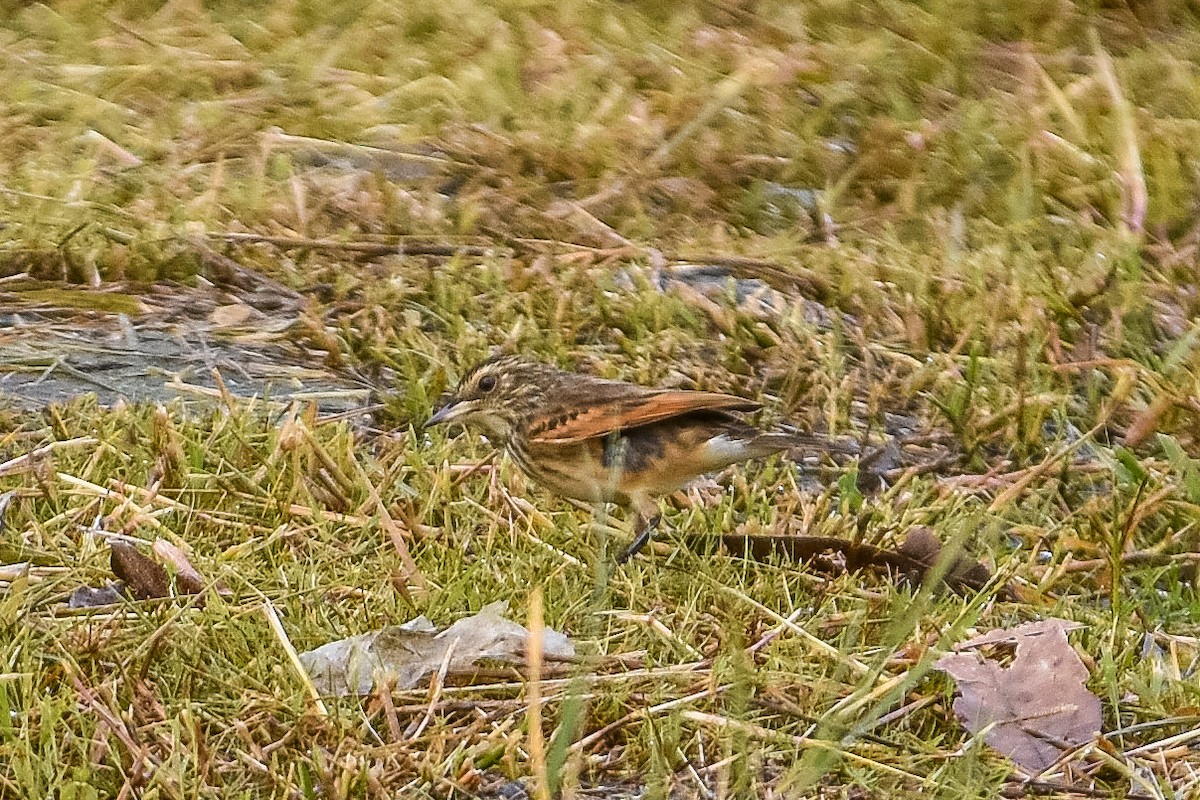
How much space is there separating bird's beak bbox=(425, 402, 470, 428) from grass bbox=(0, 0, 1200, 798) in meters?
0.06

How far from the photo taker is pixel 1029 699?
11.7ft

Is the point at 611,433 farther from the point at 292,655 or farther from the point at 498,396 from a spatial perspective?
the point at 292,655

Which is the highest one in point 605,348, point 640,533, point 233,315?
point 640,533

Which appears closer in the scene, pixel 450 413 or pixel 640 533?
pixel 640 533

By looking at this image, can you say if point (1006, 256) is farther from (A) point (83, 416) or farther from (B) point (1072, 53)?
(A) point (83, 416)

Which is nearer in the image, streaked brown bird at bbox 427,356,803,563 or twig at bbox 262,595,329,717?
twig at bbox 262,595,329,717

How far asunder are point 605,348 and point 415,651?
2.18m

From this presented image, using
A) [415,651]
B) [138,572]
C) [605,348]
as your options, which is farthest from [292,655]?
[605,348]

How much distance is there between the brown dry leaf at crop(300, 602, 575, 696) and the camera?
11.6 ft

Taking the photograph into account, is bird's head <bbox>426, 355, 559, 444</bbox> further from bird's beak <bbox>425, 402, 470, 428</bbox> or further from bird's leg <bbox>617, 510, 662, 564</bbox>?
bird's leg <bbox>617, 510, 662, 564</bbox>

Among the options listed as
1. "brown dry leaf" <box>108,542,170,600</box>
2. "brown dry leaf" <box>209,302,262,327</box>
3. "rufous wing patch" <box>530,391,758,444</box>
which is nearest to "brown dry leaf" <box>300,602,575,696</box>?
"brown dry leaf" <box>108,542,170,600</box>

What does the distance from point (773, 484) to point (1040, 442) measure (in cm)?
83

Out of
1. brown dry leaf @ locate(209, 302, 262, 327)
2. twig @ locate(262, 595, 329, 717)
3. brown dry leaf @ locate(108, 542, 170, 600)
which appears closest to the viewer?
twig @ locate(262, 595, 329, 717)

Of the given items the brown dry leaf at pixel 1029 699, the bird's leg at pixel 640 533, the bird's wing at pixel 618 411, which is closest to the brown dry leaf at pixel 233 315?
the bird's wing at pixel 618 411
